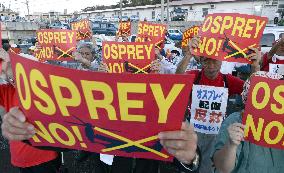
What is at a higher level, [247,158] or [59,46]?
[59,46]

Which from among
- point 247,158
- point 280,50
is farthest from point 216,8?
point 247,158

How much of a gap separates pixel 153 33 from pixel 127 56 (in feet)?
8.73

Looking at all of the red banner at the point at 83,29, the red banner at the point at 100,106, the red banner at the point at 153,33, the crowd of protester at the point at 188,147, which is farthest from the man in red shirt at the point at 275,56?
the red banner at the point at 83,29

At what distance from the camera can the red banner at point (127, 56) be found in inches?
212

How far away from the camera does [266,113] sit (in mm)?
2102

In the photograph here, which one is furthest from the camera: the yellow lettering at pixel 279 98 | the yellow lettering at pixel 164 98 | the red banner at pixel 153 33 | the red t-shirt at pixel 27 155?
the red banner at pixel 153 33

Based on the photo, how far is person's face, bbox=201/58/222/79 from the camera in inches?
150

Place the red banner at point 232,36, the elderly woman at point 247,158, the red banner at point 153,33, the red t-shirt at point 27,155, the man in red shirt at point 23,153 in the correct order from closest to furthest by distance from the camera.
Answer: the elderly woman at point 247,158 → the man in red shirt at point 23,153 → the red t-shirt at point 27,155 → the red banner at point 232,36 → the red banner at point 153,33

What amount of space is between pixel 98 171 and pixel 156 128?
169 centimetres

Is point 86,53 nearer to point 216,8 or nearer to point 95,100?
point 95,100

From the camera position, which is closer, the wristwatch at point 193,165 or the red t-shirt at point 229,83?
the wristwatch at point 193,165

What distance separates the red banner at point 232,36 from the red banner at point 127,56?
1492 millimetres

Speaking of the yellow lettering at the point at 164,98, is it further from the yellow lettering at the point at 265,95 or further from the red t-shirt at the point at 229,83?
the red t-shirt at the point at 229,83

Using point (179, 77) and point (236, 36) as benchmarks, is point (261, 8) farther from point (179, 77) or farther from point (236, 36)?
point (179, 77)
